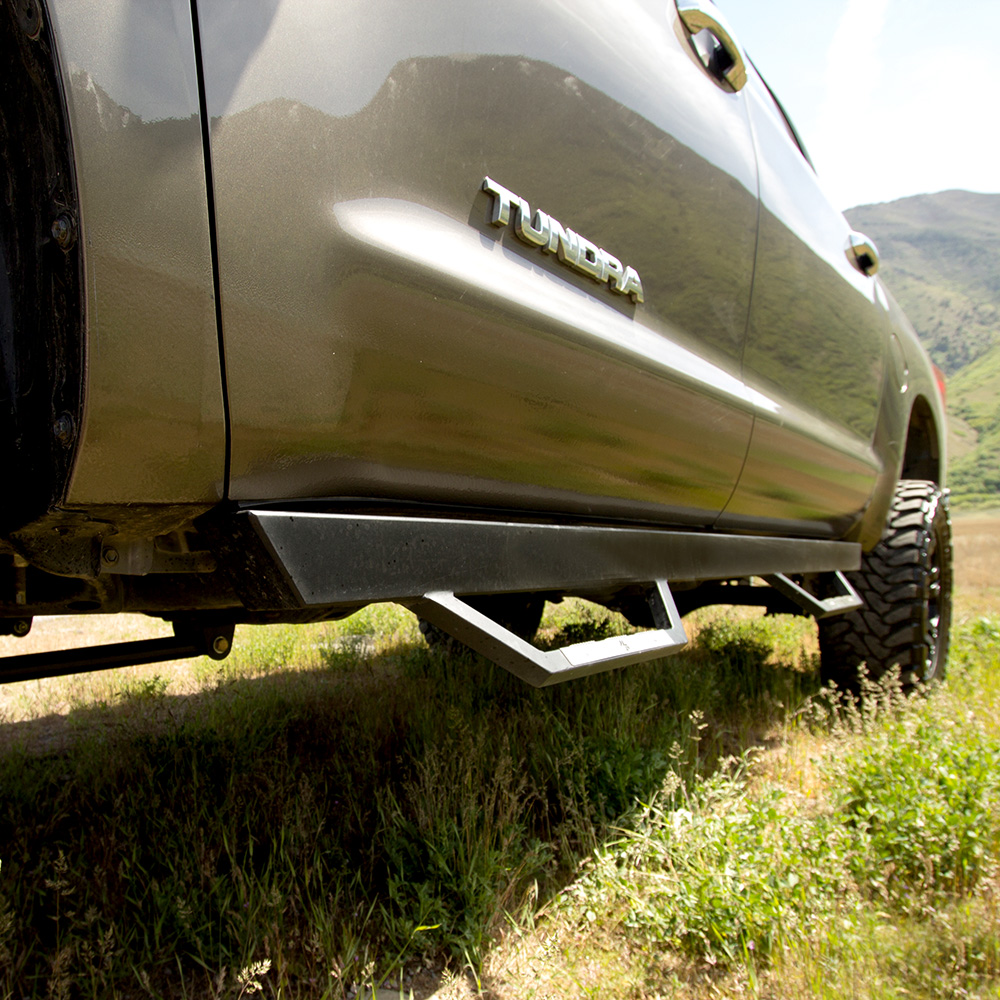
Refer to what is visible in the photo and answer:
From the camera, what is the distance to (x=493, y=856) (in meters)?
1.68

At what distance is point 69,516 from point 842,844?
5.69ft

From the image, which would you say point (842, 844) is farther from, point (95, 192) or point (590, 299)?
point (95, 192)

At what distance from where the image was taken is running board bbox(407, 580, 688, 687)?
1.20 meters

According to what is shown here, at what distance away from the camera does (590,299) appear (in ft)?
4.80

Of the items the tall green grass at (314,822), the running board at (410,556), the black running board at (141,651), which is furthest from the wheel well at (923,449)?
the black running board at (141,651)

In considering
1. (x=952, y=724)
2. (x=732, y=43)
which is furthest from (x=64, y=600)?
(x=952, y=724)

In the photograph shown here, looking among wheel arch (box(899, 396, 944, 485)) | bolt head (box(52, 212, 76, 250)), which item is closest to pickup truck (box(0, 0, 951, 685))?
bolt head (box(52, 212, 76, 250))

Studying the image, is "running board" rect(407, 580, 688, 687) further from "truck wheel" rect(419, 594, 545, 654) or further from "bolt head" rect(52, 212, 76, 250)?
"truck wheel" rect(419, 594, 545, 654)

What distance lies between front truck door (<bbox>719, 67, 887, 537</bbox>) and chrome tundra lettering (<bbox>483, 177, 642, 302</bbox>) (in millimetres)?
654

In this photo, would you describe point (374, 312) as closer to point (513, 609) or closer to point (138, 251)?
point (138, 251)

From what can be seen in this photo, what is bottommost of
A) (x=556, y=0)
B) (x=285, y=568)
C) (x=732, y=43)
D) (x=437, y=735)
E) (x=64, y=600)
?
(x=437, y=735)

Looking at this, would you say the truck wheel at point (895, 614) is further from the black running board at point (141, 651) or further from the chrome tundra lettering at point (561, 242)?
the black running board at point (141, 651)

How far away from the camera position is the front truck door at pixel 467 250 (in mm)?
964

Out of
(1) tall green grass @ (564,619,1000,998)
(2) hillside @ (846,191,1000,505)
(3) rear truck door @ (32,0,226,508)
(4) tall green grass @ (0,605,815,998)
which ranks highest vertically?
(2) hillside @ (846,191,1000,505)
